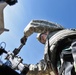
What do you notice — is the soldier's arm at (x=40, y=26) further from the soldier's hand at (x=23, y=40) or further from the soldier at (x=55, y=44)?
the soldier's hand at (x=23, y=40)

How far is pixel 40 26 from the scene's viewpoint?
6.04m

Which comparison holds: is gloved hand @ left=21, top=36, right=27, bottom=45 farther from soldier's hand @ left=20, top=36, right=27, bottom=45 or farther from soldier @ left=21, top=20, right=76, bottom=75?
soldier @ left=21, top=20, right=76, bottom=75

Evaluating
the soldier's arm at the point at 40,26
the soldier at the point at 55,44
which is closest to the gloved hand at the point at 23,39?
the soldier's arm at the point at 40,26

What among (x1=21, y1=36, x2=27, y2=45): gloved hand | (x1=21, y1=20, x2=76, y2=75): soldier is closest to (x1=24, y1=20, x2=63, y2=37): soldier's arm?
(x1=21, y1=20, x2=76, y2=75): soldier

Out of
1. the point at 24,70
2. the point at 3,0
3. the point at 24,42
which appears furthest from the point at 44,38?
the point at 3,0

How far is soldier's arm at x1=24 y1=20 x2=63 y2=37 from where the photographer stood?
236 inches

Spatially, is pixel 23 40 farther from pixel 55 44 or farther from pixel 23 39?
pixel 55 44

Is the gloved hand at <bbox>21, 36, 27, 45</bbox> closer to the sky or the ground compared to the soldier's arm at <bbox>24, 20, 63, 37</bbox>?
closer to the ground

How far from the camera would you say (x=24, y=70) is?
4668mm

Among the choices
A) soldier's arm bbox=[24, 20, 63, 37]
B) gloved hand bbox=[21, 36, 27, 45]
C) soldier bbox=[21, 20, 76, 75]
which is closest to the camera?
soldier bbox=[21, 20, 76, 75]

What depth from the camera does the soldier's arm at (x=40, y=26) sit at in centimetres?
600

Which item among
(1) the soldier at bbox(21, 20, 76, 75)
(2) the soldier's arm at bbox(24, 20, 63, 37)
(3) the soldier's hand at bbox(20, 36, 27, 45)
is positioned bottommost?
(1) the soldier at bbox(21, 20, 76, 75)

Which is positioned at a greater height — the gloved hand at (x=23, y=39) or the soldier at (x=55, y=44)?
the gloved hand at (x=23, y=39)

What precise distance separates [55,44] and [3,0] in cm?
352
